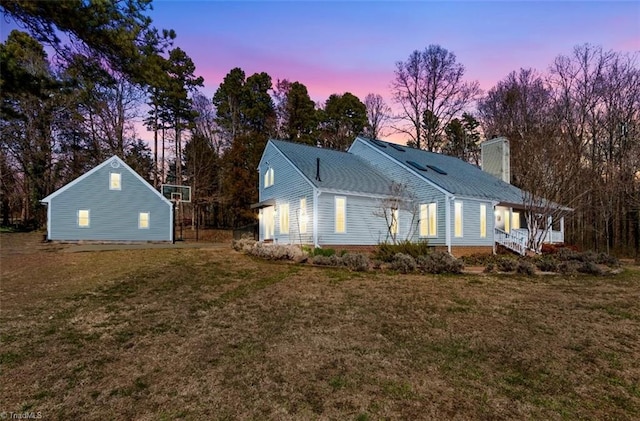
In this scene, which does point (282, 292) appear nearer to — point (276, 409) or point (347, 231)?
point (276, 409)

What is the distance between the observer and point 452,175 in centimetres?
1941

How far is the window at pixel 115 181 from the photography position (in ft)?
70.4

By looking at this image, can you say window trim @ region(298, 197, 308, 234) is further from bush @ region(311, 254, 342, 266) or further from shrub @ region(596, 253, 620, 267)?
shrub @ region(596, 253, 620, 267)

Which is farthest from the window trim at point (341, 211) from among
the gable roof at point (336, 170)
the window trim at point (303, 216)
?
the window trim at point (303, 216)

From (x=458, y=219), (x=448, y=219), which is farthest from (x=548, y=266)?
(x=458, y=219)

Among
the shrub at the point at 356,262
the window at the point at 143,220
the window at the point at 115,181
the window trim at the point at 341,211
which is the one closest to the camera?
the shrub at the point at 356,262

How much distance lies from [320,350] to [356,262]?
6122 mm

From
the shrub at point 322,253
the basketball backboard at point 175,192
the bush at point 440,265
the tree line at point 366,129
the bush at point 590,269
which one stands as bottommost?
the bush at point 590,269

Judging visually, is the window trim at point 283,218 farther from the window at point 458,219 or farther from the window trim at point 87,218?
the window trim at point 87,218

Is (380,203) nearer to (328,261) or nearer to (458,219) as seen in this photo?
(458,219)

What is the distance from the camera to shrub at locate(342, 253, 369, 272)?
34.9ft

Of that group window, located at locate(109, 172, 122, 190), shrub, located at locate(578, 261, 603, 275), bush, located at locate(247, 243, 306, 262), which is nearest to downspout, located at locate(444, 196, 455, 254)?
shrub, located at locate(578, 261, 603, 275)

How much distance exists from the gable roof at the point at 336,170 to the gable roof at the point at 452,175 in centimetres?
149

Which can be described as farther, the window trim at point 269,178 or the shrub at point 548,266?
the window trim at point 269,178
